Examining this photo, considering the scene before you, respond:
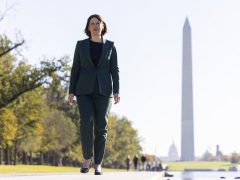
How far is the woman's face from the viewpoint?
31.0 ft

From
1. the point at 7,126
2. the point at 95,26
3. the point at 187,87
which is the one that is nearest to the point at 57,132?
the point at 7,126

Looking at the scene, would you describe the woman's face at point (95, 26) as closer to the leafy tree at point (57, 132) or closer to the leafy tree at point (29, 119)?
the leafy tree at point (29, 119)

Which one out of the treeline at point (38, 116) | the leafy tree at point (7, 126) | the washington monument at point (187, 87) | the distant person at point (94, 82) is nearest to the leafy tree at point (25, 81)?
the treeline at point (38, 116)

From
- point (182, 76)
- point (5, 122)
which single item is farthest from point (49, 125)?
point (182, 76)

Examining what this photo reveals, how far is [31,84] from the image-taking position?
41812 millimetres

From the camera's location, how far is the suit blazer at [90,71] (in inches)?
378

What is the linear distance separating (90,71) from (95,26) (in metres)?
0.70

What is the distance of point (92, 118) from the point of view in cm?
962

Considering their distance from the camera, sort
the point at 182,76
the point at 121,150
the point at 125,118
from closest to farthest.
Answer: the point at 121,150
the point at 125,118
the point at 182,76

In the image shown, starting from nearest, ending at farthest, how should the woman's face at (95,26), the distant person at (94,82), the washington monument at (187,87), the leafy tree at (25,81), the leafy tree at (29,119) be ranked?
the woman's face at (95,26), the distant person at (94,82), the leafy tree at (25,81), the leafy tree at (29,119), the washington monument at (187,87)

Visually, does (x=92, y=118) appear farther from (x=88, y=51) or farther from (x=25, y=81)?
(x=25, y=81)

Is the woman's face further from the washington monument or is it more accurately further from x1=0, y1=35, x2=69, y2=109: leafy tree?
the washington monument

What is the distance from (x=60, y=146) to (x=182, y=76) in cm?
5986

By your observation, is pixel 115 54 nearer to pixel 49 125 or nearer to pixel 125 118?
Answer: pixel 49 125
